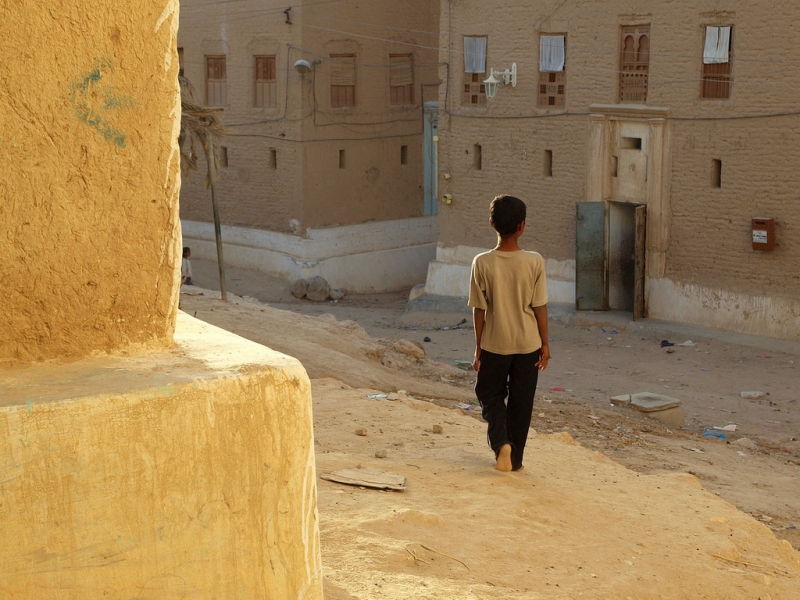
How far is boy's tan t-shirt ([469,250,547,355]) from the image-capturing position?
470 centimetres

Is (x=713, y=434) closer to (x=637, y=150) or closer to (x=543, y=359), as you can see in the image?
(x=543, y=359)

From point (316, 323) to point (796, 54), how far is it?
6.73 m

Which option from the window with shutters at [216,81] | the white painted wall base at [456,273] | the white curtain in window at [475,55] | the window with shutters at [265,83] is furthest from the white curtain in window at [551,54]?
the window with shutters at [216,81]

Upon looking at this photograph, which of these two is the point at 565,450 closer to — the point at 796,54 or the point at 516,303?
the point at 516,303

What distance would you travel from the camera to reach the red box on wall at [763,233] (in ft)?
42.0

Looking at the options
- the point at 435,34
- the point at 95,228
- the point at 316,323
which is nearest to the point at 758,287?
the point at 316,323

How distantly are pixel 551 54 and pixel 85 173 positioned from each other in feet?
44.7

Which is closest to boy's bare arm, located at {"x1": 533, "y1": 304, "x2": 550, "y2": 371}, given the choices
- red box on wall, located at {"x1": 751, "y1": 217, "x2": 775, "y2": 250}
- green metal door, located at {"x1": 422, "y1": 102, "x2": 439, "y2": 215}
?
red box on wall, located at {"x1": 751, "y1": 217, "x2": 775, "y2": 250}

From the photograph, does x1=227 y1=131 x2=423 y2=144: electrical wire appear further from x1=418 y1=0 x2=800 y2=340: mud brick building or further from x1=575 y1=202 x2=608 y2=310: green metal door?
x1=575 y1=202 x2=608 y2=310: green metal door

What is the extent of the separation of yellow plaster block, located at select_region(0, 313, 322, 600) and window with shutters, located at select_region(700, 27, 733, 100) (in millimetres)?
12152

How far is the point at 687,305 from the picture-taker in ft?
46.1

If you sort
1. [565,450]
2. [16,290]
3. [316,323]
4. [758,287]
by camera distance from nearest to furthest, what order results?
[16,290], [565,450], [316,323], [758,287]

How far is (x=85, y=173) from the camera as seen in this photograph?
2.20 metres

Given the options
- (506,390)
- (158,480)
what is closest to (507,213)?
(506,390)
